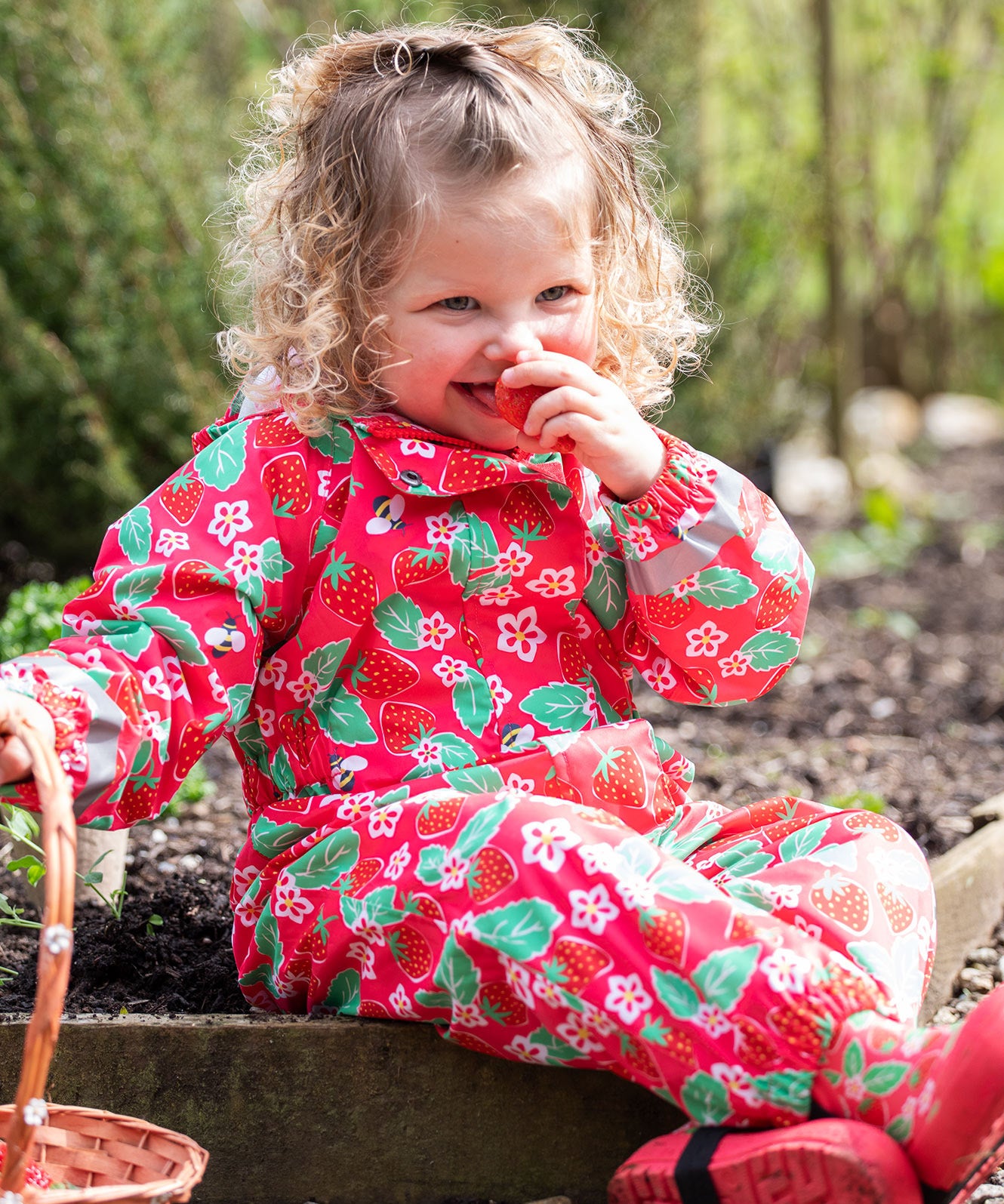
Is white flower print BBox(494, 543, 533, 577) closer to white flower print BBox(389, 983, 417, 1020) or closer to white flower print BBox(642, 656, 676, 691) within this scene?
white flower print BBox(642, 656, 676, 691)

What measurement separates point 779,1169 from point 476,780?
592 millimetres

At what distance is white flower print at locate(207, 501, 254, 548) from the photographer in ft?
5.57

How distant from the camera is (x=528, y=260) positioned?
1705 millimetres

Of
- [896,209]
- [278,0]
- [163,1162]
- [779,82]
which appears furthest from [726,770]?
[896,209]

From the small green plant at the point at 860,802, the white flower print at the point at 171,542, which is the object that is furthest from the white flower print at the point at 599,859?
the small green plant at the point at 860,802

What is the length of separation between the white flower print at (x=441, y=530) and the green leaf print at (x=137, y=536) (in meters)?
0.36

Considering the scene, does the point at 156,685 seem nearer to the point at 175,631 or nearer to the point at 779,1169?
the point at 175,631

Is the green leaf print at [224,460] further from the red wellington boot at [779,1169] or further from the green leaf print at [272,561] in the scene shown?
the red wellington boot at [779,1169]

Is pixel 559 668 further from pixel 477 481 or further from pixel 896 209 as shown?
pixel 896 209

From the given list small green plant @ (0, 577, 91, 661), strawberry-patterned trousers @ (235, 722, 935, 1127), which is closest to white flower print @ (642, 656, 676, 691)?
strawberry-patterned trousers @ (235, 722, 935, 1127)

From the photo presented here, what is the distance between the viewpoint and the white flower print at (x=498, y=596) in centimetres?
183

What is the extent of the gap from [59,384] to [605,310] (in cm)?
257

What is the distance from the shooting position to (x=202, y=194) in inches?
168

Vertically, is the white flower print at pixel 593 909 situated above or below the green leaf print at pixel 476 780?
below
